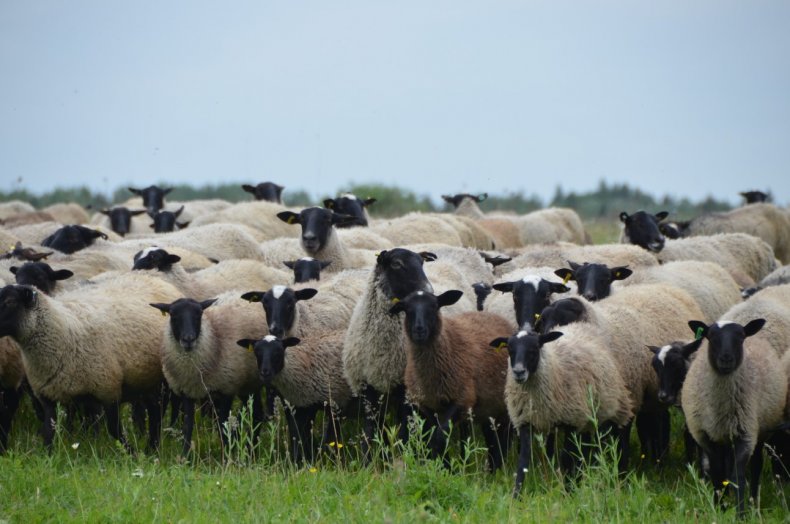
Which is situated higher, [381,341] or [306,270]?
[306,270]

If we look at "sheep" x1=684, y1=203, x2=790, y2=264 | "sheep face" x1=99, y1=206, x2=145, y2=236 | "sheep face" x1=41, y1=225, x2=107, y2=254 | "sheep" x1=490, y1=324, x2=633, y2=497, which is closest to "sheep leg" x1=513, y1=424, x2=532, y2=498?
"sheep" x1=490, y1=324, x2=633, y2=497

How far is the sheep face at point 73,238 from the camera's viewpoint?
1359cm

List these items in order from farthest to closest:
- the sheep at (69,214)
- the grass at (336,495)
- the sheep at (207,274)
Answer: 1. the sheep at (69,214)
2. the sheep at (207,274)
3. the grass at (336,495)

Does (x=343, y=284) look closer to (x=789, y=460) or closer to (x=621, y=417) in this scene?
(x=621, y=417)

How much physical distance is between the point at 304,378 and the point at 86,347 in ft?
6.56

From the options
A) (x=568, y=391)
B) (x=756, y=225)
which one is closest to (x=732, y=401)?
(x=568, y=391)

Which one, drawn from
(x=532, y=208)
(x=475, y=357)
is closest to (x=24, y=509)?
(x=475, y=357)

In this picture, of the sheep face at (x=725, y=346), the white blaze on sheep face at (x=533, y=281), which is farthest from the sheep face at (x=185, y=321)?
the sheep face at (x=725, y=346)

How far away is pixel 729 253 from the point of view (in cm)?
1516

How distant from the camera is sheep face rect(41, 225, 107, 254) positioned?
44.6 feet

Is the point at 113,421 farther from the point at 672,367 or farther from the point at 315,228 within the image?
the point at 672,367

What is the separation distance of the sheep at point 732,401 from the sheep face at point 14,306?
565 centimetres

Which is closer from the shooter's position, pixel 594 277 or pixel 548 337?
pixel 548 337

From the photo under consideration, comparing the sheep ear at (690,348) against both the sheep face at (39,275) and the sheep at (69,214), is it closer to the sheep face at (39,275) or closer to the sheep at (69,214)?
the sheep face at (39,275)
